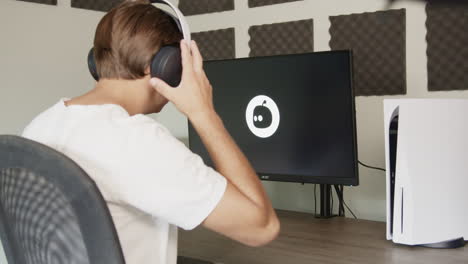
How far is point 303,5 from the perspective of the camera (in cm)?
177

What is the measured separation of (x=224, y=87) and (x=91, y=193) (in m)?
1.03

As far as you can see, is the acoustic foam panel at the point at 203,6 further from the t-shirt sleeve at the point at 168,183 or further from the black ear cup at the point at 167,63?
the t-shirt sleeve at the point at 168,183

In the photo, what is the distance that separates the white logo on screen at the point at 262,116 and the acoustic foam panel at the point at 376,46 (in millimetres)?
329

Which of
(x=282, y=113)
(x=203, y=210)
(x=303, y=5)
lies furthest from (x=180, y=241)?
(x=303, y=5)

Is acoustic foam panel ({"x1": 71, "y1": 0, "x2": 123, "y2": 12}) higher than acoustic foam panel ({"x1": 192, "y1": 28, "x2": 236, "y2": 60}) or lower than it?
higher

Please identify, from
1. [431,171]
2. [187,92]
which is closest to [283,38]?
[431,171]

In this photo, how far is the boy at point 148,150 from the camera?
77cm

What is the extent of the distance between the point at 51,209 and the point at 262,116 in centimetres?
91

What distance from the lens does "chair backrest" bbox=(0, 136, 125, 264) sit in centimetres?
64

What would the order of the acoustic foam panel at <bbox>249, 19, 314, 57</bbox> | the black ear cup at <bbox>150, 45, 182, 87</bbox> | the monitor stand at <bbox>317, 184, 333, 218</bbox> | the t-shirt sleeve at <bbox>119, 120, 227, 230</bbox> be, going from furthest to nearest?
the acoustic foam panel at <bbox>249, 19, 314, 57</bbox> → the monitor stand at <bbox>317, 184, 333, 218</bbox> → the black ear cup at <bbox>150, 45, 182, 87</bbox> → the t-shirt sleeve at <bbox>119, 120, 227, 230</bbox>

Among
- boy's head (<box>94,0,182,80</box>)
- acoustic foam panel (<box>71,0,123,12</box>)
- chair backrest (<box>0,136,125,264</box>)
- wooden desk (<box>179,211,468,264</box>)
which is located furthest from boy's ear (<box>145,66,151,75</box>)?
acoustic foam panel (<box>71,0,123,12</box>)

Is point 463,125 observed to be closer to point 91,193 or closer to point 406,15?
point 406,15

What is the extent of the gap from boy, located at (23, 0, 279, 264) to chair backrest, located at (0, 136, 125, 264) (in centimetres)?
10

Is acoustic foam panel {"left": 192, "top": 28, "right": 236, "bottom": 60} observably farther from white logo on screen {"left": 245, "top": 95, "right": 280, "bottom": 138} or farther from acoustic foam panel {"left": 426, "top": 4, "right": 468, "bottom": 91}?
acoustic foam panel {"left": 426, "top": 4, "right": 468, "bottom": 91}
